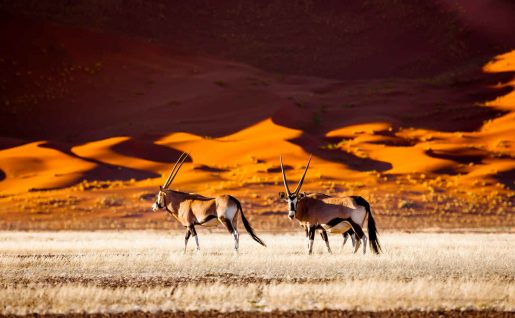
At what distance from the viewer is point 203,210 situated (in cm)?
2466

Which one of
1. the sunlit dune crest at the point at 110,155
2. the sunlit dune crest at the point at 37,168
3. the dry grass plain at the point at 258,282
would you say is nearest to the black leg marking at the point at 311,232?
the dry grass plain at the point at 258,282

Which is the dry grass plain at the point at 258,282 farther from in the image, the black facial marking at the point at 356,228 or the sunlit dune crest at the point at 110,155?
the sunlit dune crest at the point at 110,155

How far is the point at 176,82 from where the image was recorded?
92375 millimetres

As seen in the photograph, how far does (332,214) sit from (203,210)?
143 inches

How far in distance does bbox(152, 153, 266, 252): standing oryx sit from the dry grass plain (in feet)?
2.47

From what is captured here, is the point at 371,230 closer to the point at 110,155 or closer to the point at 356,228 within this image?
the point at 356,228

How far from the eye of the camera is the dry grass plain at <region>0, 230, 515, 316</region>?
13156 mm

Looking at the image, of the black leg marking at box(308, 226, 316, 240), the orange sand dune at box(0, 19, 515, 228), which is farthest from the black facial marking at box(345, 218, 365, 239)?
the orange sand dune at box(0, 19, 515, 228)

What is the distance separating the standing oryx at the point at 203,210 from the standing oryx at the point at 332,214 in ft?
4.33

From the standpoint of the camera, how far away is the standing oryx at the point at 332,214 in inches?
904

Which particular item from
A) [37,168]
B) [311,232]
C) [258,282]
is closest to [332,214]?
[311,232]

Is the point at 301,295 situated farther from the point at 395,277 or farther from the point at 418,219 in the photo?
the point at 418,219

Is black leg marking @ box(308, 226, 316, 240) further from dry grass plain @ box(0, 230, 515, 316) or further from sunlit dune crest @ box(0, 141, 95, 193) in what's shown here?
sunlit dune crest @ box(0, 141, 95, 193)

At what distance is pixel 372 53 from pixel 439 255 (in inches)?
3466
